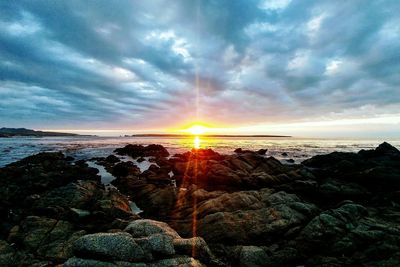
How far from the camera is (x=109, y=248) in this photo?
9.89m

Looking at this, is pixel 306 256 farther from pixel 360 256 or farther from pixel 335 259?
pixel 360 256

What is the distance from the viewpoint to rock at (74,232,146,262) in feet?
32.0

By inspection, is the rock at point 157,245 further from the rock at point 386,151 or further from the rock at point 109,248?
the rock at point 386,151

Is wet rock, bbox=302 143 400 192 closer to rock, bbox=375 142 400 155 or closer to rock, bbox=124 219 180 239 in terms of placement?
rock, bbox=375 142 400 155

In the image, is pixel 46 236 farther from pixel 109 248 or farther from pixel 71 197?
pixel 71 197

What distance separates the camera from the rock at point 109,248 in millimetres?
9766

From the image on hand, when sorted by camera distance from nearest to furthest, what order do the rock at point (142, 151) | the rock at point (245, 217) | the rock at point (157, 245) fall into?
the rock at point (157, 245) < the rock at point (245, 217) < the rock at point (142, 151)

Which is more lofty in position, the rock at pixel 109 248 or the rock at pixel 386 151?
the rock at pixel 386 151

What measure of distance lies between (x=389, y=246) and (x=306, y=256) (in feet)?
12.2

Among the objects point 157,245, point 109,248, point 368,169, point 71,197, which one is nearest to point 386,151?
point 368,169

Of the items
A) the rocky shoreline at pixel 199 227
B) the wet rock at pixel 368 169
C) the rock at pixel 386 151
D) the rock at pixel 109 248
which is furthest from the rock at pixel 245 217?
the rock at pixel 386 151

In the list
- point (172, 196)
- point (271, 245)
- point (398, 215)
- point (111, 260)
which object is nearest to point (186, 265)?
point (111, 260)

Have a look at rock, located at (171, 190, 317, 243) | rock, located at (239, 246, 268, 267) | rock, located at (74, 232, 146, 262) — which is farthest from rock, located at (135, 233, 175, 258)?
rock, located at (171, 190, 317, 243)

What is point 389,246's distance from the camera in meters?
12.3
